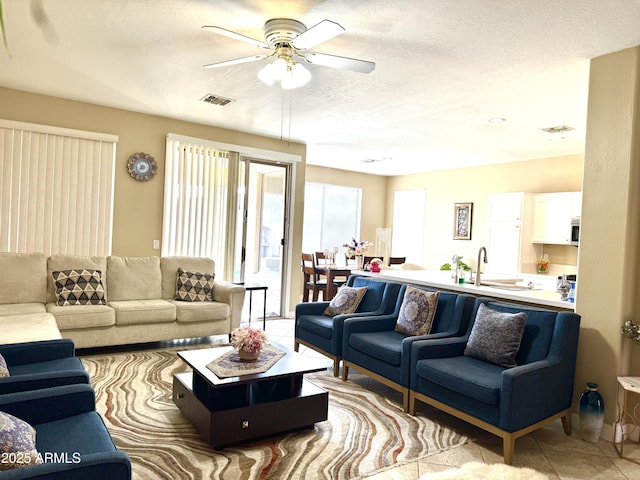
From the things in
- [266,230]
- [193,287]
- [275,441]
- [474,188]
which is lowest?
[275,441]

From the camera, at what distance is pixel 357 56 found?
3422 mm

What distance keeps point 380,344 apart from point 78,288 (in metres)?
3.04

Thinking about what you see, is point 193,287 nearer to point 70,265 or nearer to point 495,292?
point 70,265

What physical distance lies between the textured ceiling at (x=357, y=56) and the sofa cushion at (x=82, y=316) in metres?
2.17

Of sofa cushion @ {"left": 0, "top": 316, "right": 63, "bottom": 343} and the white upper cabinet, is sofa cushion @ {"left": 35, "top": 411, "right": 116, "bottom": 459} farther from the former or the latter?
the white upper cabinet

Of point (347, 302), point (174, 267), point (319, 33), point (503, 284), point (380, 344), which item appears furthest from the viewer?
point (174, 267)

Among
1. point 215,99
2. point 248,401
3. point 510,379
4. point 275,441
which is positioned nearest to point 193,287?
point 215,99

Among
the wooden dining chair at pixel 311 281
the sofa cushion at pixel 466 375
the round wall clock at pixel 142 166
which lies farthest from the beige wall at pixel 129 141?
the sofa cushion at pixel 466 375

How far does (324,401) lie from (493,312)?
1.40 metres

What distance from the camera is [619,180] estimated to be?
3059 mm

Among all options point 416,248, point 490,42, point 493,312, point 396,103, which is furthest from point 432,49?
point 416,248

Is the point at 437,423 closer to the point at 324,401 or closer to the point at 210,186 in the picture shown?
the point at 324,401

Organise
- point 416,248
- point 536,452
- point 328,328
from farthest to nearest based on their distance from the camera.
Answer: point 416,248
point 328,328
point 536,452

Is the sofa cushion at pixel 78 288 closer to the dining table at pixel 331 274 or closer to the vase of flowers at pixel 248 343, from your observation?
the vase of flowers at pixel 248 343
